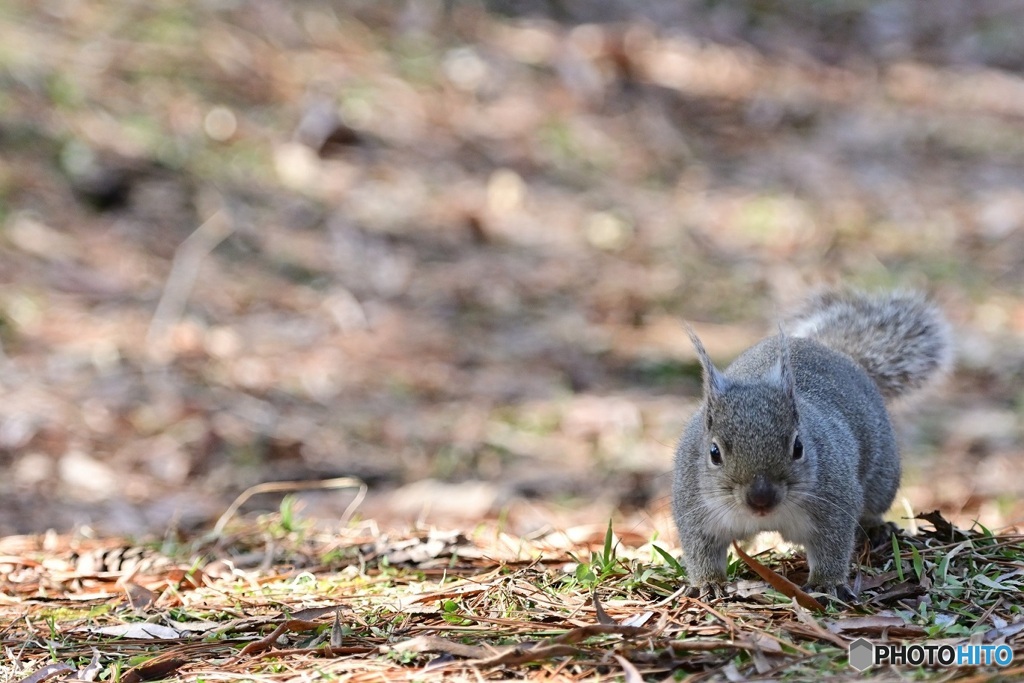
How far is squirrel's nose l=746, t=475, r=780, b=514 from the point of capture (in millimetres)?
2760

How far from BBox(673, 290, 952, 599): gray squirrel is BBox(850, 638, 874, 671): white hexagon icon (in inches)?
16.0

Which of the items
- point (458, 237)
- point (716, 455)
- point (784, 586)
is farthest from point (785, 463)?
point (458, 237)

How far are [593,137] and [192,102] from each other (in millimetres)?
2706

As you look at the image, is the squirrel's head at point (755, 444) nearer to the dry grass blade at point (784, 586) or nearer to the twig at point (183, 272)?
the dry grass blade at point (784, 586)

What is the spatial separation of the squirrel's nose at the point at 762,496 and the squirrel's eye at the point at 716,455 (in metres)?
0.14

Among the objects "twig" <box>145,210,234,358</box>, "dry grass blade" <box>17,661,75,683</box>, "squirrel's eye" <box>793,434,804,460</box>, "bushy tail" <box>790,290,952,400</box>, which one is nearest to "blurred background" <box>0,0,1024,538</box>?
"twig" <box>145,210,234,358</box>

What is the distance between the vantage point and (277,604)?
3064mm

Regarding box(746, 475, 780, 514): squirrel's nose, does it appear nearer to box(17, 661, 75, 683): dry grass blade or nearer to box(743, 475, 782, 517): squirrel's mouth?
box(743, 475, 782, 517): squirrel's mouth

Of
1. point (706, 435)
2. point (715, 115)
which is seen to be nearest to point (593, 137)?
point (715, 115)

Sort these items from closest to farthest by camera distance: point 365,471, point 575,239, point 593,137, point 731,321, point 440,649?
point 440,649 → point 365,471 → point 731,321 → point 575,239 → point 593,137

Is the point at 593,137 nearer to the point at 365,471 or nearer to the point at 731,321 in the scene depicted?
the point at 731,321

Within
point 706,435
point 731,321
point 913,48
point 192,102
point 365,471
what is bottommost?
point 706,435

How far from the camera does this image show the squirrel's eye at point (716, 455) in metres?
2.91

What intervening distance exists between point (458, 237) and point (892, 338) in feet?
12.2
